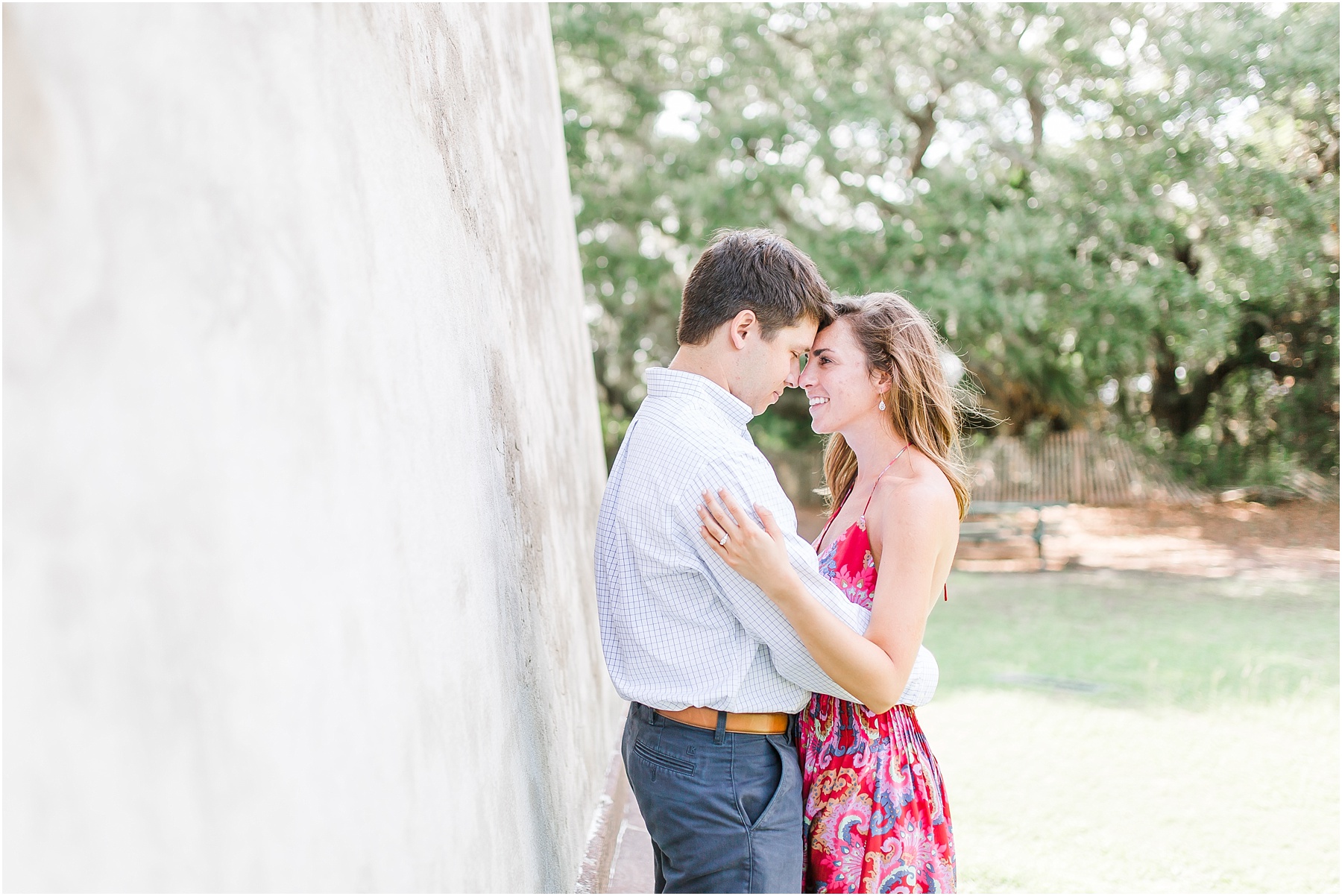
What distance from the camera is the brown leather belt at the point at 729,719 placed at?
2.03m

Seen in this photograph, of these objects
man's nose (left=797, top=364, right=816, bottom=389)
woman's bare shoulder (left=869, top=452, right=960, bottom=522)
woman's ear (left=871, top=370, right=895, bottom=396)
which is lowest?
woman's bare shoulder (left=869, top=452, right=960, bottom=522)

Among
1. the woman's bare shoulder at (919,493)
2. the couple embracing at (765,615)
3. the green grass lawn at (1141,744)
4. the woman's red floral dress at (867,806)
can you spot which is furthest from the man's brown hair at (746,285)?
the green grass lawn at (1141,744)

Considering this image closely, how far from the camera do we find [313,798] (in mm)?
1130

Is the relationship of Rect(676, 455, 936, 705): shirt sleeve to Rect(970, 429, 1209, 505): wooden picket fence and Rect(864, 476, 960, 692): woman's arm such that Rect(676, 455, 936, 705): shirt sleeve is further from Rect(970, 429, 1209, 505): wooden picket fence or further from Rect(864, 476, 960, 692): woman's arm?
Rect(970, 429, 1209, 505): wooden picket fence

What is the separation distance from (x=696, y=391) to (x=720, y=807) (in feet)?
2.80

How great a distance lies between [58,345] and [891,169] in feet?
44.9

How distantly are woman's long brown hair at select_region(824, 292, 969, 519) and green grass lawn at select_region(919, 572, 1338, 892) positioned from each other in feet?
7.71

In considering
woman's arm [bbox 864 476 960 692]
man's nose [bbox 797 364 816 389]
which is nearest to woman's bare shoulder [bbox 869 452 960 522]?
woman's arm [bbox 864 476 960 692]

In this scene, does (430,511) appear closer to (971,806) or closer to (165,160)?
(165,160)

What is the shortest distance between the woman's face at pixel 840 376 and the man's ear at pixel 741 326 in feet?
1.03

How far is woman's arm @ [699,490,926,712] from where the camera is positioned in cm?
187

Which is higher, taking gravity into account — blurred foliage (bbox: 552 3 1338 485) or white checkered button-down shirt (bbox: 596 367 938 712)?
blurred foliage (bbox: 552 3 1338 485)

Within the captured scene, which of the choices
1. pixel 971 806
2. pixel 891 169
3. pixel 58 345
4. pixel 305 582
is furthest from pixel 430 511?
pixel 891 169

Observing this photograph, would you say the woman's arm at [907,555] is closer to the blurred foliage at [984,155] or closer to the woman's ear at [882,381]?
the woman's ear at [882,381]
